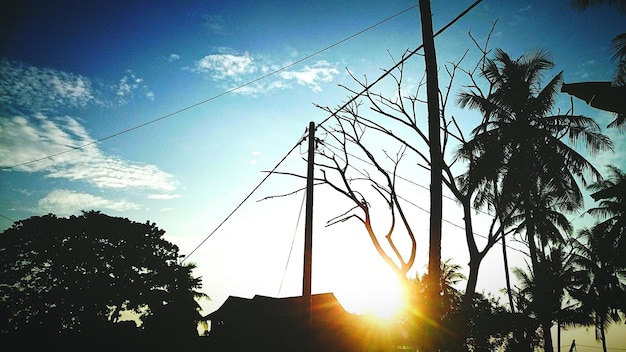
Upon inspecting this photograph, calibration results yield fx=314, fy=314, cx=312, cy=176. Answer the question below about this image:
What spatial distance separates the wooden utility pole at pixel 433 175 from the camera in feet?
15.5

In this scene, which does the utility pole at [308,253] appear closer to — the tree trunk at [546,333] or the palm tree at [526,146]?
the palm tree at [526,146]

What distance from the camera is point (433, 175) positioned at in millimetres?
5309

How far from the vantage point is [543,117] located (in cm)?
1619

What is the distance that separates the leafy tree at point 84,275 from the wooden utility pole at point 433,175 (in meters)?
23.5

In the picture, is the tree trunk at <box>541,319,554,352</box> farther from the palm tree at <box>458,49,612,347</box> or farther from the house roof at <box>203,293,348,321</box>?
the house roof at <box>203,293,348,321</box>

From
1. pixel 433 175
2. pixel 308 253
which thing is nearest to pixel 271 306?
pixel 308 253

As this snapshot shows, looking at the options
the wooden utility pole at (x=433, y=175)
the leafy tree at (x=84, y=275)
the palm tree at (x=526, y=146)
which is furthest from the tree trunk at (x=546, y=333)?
the leafy tree at (x=84, y=275)

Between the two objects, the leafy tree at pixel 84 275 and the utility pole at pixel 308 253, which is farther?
the leafy tree at pixel 84 275

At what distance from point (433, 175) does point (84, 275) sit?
33.9 metres

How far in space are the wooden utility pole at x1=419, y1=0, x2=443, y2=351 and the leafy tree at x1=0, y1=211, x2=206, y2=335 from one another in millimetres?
23526

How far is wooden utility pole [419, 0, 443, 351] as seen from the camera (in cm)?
473

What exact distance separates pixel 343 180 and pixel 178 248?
29.6 meters

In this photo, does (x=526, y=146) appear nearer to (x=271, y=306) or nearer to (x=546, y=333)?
(x=546, y=333)

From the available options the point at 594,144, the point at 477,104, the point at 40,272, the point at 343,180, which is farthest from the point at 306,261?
the point at 40,272
